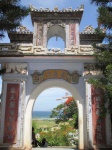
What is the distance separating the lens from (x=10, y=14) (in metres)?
6.11

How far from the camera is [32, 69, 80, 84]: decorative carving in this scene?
8.02 metres

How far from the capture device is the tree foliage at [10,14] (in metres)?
6.13

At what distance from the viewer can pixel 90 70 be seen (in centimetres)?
775

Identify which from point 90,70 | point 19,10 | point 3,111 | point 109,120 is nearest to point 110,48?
point 90,70

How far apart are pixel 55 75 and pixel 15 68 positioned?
4.94 feet

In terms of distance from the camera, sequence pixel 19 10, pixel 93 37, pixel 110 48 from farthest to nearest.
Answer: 1. pixel 93 37
2. pixel 110 48
3. pixel 19 10

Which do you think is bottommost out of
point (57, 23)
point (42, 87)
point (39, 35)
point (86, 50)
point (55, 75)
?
point (42, 87)

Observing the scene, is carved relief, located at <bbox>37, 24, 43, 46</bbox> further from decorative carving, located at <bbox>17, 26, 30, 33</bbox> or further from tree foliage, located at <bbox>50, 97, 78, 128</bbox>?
tree foliage, located at <bbox>50, 97, 78, 128</bbox>

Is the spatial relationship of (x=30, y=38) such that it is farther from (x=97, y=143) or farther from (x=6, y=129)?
(x=97, y=143)

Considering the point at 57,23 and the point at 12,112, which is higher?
the point at 57,23

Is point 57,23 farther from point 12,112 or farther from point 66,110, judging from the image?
point 66,110

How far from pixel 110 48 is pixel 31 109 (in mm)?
3571

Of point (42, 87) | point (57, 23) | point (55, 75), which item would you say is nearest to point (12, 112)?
point (42, 87)

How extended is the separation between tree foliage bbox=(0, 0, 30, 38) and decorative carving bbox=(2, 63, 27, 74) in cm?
165
